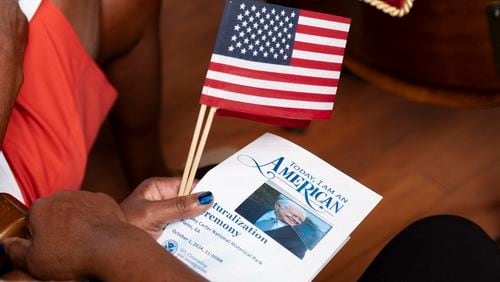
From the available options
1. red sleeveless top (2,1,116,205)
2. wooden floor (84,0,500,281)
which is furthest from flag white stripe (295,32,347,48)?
wooden floor (84,0,500,281)

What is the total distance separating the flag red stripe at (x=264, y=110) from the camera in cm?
84

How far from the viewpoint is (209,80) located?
0.83 metres

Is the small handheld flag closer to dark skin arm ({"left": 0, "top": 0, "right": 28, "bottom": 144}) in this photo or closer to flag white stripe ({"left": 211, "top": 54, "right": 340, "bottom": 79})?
flag white stripe ({"left": 211, "top": 54, "right": 340, "bottom": 79})

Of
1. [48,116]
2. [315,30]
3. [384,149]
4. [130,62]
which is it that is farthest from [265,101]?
[384,149]

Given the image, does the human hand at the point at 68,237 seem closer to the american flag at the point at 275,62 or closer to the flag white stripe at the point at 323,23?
the american flag at the point at 275,62

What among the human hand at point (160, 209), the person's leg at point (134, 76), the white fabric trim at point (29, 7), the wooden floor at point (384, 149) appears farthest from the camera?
the wooden floor at point (384, 149)

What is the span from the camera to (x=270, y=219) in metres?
0.79

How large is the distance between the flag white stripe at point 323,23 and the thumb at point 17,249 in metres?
0.43

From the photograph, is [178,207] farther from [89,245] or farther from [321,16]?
[321,16]

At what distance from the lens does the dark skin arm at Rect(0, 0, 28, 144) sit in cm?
88

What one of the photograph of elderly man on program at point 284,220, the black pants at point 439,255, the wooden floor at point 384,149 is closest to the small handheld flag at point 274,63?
the photograph of elderly man on program at point 284,220

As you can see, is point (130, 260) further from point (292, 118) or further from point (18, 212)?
point (292, 118)

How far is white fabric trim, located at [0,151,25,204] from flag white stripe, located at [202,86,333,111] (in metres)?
0.31

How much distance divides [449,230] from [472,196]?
0.63 metres
